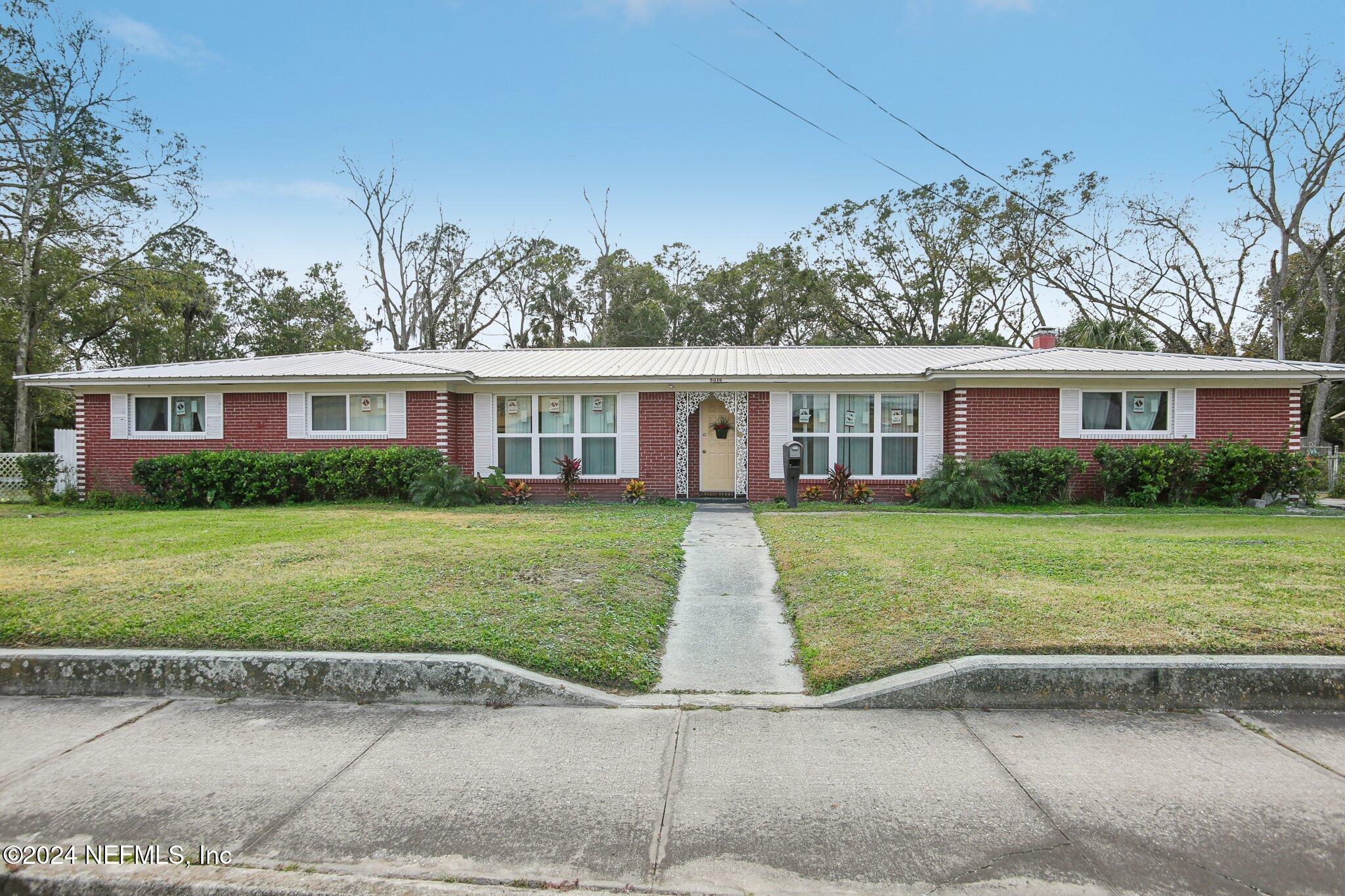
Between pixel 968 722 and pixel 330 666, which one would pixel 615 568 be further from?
pixel 968 722

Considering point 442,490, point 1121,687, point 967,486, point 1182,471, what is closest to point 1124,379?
point 1182,471

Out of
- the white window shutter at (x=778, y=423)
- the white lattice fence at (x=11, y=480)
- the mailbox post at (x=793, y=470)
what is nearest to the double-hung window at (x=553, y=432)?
the white window shutter at (x=778, y=423)

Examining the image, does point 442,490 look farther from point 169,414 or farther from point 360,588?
point 360,588

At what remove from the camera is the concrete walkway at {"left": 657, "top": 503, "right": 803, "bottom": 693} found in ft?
15.9

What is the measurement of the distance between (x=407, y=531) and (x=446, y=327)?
30174 mm

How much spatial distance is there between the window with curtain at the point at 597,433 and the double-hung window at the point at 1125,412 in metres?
9.92

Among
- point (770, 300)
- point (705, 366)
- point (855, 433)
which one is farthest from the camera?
point (770, 300)

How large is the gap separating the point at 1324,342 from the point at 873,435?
24113 millimetres

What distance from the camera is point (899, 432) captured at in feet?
51.4

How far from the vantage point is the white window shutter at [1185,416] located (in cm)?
1485

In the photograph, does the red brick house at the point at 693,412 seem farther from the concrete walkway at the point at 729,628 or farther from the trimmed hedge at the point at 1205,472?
the concrete walkway at the point at 729,628

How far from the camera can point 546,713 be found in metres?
4.35

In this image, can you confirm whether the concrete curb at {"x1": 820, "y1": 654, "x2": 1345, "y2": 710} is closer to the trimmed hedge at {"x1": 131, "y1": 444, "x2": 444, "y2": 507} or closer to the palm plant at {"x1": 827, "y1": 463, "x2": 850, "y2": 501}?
the palm plant at {"x1": 827, "y1": 463, "x2": 850, "y2": 501}

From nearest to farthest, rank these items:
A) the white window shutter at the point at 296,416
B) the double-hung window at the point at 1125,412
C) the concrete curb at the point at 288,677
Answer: the concrete curb at the point at 288,677 → the double-hung window at the point at 1125,412 → the white window shutter at the point at 296,416
